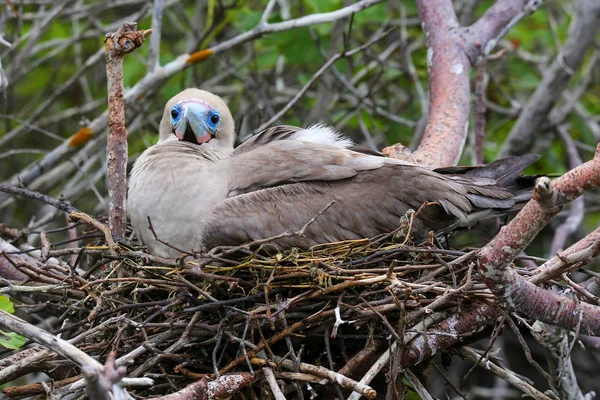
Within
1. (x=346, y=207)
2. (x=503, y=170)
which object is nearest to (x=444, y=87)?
(x=503, y=170)

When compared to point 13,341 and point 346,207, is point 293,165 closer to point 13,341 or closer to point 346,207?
point 346,207

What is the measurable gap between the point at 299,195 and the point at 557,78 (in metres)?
3.04

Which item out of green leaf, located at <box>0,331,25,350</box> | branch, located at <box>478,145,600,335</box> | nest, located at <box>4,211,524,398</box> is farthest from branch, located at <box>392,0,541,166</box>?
green leaf, located at <box>0,331,25,350</box>

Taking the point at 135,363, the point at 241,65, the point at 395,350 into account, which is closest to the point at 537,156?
the point at 395,350

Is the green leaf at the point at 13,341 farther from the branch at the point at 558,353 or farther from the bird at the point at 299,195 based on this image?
the branch at the point at 558,353

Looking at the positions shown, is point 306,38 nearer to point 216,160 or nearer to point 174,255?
point 216,160

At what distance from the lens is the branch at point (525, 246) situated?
2.64 meters

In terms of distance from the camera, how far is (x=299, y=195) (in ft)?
14.9

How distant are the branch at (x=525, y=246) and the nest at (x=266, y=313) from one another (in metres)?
0.37

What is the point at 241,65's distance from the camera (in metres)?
8.11

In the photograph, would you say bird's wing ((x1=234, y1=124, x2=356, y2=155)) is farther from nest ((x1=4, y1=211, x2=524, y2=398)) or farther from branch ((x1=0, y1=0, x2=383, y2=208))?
nest ((x1=4, y1=211, x2=524, y2=398))

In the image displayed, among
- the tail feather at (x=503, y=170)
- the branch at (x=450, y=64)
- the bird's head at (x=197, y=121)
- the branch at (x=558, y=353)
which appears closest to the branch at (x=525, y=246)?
the branch at (x=558, y=353)

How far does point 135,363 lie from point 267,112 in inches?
134

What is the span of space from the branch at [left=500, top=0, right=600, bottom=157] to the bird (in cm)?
192
